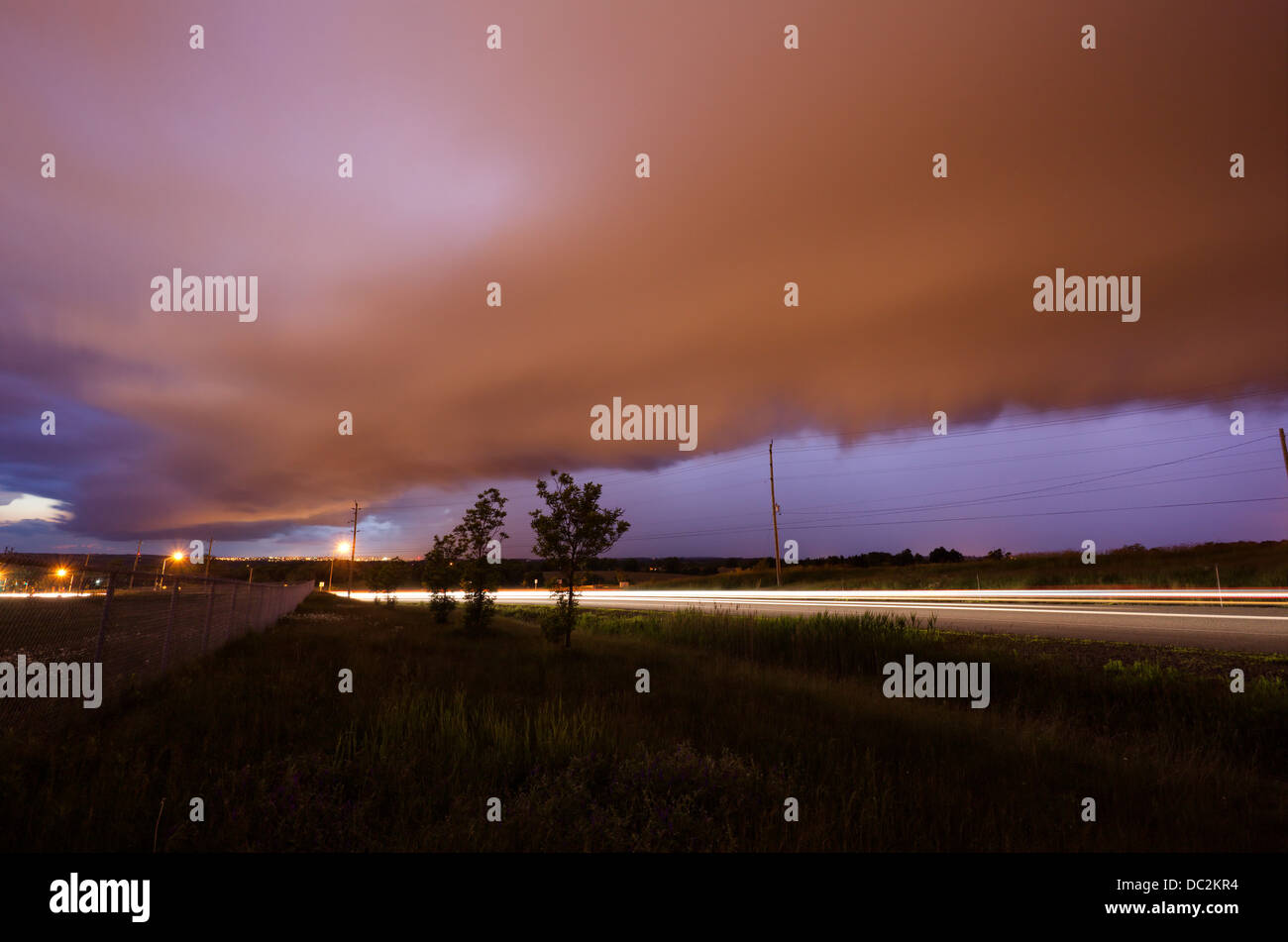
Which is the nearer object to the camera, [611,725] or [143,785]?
[143,785]

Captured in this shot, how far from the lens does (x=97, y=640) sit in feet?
21.8

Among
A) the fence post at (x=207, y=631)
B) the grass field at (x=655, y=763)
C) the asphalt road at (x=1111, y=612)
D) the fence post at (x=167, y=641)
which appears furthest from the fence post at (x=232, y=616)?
the asphalt road at (x=1111, y=612)

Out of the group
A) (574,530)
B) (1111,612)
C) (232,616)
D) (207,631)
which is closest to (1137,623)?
(1111,612)

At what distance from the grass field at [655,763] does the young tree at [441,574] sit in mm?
12874

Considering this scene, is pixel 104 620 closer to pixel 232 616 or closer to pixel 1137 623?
pixel 232 616

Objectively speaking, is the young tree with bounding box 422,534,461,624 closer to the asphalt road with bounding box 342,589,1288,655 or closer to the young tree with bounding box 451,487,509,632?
the young tree with bounding box 451,487,509,632

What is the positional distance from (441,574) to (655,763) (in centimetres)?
2146

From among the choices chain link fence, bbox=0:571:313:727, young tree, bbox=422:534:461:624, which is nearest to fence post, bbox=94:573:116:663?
chain link fence, bbox=0:571:313:727

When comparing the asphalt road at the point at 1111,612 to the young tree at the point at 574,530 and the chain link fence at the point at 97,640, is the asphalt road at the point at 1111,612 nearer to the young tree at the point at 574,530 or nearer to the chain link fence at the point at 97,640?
the young tree at the point at 574,530

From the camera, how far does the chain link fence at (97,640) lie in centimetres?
582
